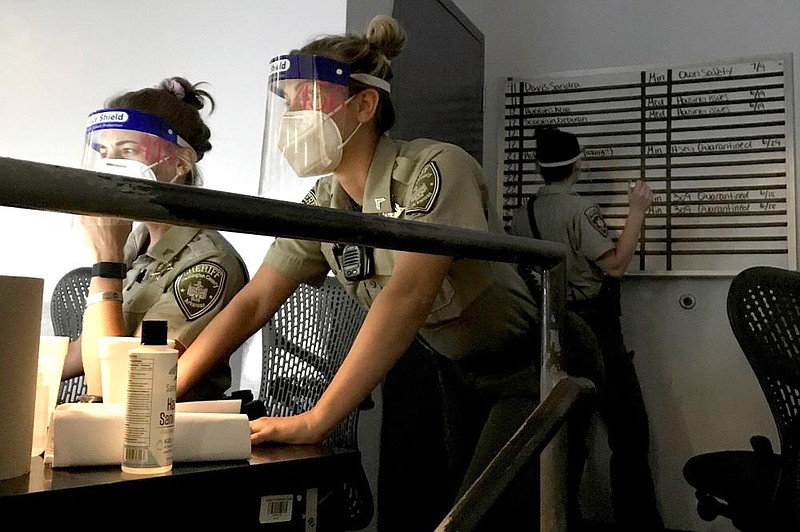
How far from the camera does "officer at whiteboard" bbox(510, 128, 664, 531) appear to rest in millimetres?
2729

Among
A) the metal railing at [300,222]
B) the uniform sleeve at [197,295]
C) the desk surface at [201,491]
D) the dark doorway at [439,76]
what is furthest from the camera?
the dark doorway at [439,76]

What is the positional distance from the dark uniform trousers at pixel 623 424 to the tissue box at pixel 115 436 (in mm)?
2078

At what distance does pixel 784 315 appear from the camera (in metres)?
1.54

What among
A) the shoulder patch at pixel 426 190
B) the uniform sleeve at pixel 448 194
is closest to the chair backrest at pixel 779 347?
the uniform sleeve at pixel 448 194

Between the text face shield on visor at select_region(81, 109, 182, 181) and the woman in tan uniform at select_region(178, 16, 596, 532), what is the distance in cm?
19

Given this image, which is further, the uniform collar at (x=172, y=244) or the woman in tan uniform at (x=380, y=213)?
the uniform collar at (x=172, y=244)

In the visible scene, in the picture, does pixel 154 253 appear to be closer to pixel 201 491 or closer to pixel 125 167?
pixel 125 167

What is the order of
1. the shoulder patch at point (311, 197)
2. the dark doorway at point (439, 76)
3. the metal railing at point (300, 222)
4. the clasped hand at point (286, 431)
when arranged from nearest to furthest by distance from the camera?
the metal railing at point (300, 222)
the clasped hand at point (286, 431)
the shoulder patch at point (311, 197)
the dark doorway at point (439, 76)

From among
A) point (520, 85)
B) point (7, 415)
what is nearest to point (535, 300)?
point (7, 415)

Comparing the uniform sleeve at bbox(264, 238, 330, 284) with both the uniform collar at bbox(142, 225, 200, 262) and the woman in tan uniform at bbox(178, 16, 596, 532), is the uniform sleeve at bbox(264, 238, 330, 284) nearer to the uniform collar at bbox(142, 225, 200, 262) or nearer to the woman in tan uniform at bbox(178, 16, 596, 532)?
the woman in tan uniform at bbox(178, 16, 596, 532)

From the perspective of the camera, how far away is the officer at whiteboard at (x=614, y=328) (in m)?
2.73

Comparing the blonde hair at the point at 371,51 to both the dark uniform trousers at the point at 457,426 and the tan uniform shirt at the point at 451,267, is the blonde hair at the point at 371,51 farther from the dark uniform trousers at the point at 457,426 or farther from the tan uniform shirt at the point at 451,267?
the dark uniform trousers at the point at 457,426

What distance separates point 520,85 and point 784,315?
186 centimetres

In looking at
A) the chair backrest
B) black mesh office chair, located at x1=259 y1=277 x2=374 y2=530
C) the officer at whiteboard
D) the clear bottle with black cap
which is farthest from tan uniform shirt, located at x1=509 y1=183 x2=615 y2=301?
the clear bottle with black cap
